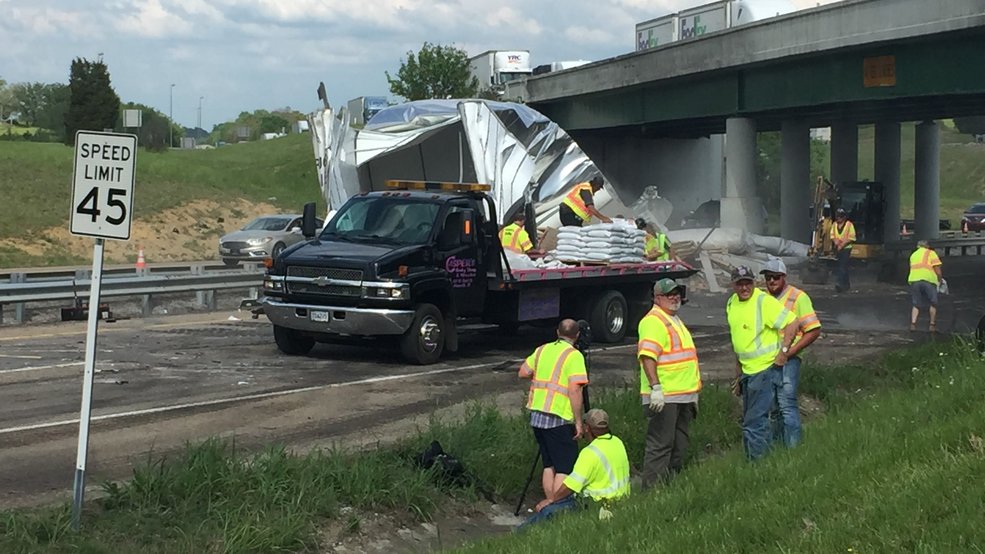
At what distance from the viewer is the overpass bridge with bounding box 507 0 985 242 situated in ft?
95.5

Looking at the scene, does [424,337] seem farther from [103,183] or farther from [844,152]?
[844,152]

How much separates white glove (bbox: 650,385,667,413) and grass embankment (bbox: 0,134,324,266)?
3672 centimetres

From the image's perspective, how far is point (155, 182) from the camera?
5975cm

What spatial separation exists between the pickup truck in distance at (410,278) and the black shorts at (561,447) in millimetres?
6243

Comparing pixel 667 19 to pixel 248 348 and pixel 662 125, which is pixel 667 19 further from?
pixel 248 348

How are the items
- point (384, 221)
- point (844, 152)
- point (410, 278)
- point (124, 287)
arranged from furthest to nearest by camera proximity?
point (844, 152) → point (124, 287) → point (384, 221) → point (410, 278)

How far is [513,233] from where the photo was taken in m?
19.0

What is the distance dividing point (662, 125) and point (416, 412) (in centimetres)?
3191

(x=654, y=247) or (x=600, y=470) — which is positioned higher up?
(x=654, y=247)

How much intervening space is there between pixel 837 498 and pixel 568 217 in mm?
13421

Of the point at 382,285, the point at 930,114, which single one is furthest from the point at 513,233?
the point at 930,114

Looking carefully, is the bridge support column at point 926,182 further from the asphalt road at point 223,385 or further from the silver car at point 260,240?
the asphalt road at point 223,385

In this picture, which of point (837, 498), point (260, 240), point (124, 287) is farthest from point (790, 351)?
point (260, 240)

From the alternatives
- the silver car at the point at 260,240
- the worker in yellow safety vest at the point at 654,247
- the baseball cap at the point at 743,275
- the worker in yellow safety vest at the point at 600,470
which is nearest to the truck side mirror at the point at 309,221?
the worker in yellow safety vest at the point at 654,247
